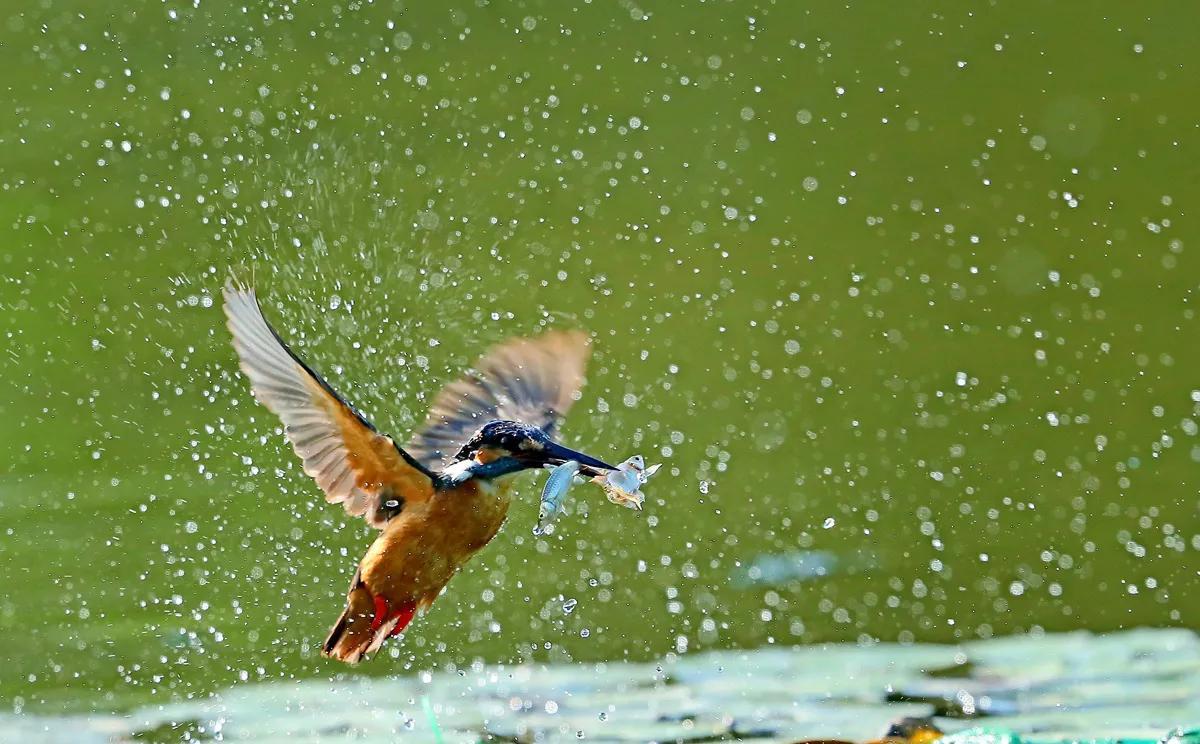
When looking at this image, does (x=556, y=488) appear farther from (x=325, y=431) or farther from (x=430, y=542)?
(x=325, y=431)

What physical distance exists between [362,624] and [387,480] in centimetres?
31

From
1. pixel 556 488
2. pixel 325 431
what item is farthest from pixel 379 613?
pixel 556 488

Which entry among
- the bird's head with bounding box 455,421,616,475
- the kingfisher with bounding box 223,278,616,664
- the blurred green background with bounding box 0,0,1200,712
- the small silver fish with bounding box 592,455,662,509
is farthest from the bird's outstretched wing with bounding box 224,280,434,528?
the blurred green background with bounding box 0,0,1200,712

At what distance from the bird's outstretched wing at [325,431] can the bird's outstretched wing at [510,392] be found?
29 centimetres

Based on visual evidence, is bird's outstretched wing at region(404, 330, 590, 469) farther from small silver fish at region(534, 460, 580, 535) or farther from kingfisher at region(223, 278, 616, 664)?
small silver fish at region(534, 460, 580, 535)

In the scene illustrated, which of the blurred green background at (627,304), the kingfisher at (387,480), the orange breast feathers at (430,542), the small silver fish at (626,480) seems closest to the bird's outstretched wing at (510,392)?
the kingfisher at (387,480)

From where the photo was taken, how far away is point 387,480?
329cm

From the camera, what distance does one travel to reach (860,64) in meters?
6.52

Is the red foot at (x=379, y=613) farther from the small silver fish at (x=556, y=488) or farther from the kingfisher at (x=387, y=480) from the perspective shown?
the small silver fish at (x=556, y=488)

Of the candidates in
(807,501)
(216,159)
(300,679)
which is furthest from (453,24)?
(300,679)

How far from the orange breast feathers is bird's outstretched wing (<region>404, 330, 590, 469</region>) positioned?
33 centimetres

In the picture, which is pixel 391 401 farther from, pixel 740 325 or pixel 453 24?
pixel 453 24

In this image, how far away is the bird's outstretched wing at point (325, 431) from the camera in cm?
305

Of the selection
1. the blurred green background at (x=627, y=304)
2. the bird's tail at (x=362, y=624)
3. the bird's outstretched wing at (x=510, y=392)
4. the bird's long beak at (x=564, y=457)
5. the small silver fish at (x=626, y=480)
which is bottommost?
the bird's tail at (x=362, y=624)
